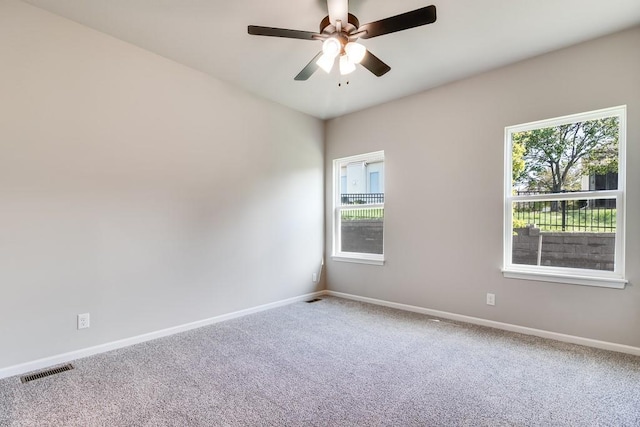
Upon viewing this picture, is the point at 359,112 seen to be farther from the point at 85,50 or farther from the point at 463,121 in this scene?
the point at 85,50

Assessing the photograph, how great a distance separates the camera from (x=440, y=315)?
372 centimetres

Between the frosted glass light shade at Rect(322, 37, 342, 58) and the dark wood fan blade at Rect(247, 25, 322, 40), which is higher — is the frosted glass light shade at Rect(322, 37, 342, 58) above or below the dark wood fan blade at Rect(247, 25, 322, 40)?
below

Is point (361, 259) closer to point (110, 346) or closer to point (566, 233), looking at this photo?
point (566, 233)

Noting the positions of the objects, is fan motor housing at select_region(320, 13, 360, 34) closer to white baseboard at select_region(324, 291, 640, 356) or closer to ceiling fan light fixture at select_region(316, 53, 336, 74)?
ceiling fan light fixture at select_region(316, 53, 336, 74)

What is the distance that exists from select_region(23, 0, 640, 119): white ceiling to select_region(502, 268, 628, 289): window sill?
6.81 ft

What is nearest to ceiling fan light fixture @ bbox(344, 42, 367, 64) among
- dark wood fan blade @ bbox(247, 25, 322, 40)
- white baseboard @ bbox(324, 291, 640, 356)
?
dark wood fan blade @ bbox(247, 25, 322, 40)

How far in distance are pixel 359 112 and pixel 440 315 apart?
2.85 metres

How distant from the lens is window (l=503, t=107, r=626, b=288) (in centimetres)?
280

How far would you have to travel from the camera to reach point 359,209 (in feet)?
15.2

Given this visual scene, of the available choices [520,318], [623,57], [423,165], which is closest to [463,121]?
[423,165]

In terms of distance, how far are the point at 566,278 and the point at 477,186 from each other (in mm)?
1171

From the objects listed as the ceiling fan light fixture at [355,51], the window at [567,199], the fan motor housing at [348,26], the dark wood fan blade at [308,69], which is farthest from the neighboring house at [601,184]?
the dark wood fan blade at [308,69]

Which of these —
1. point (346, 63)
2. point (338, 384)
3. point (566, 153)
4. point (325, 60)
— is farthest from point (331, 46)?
point (566, 153)

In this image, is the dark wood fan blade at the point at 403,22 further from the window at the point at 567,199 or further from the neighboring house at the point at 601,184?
the neighboring house at the point at 601,184
